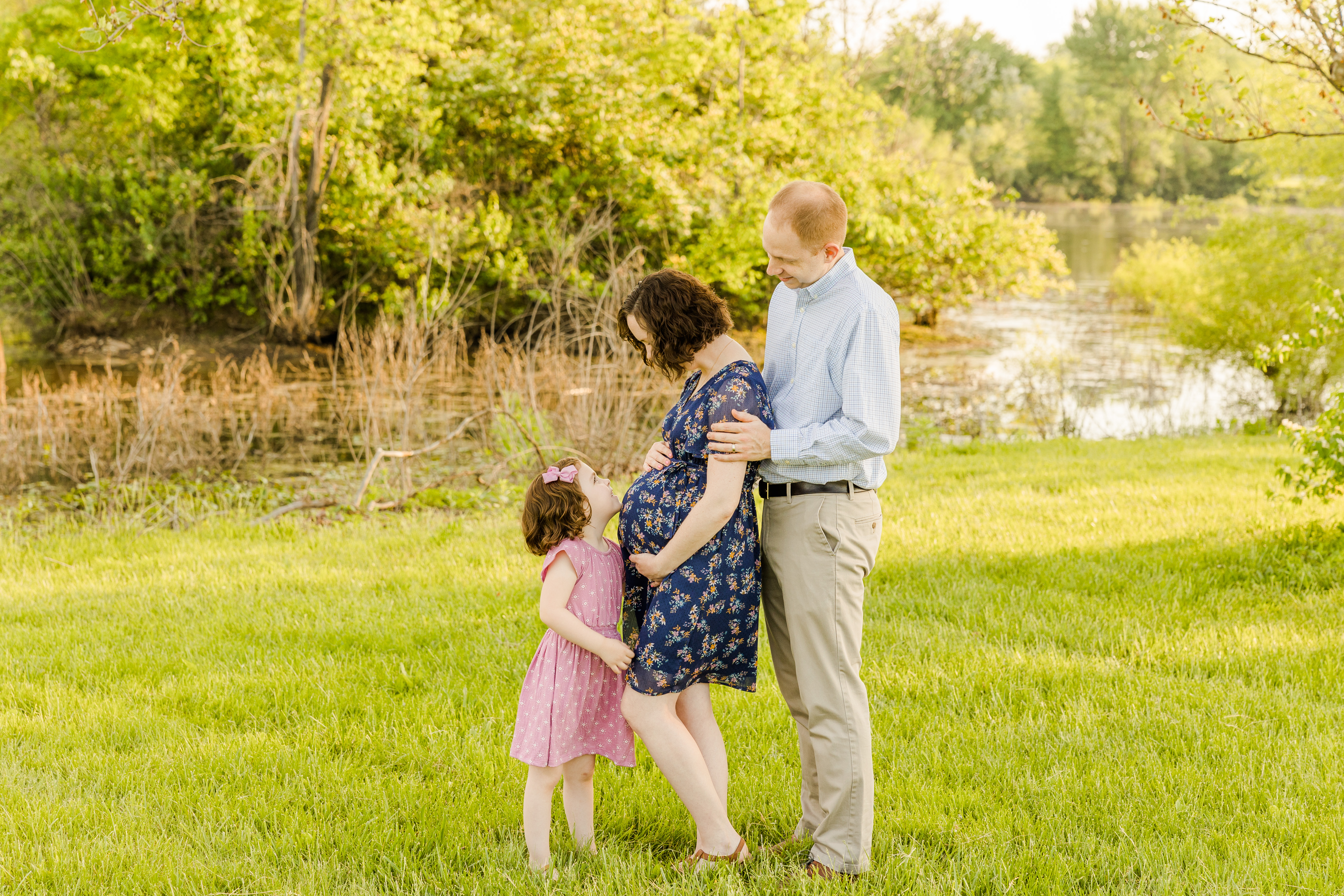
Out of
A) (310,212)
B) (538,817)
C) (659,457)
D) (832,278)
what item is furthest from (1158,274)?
(538,817)

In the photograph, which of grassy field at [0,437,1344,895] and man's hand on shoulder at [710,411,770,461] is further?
grassy field at [0,437,1344,895]

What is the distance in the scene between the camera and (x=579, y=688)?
304 centimetres

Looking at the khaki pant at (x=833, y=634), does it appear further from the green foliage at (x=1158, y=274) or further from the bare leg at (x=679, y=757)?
the green foliage at (x=1158, y=274)

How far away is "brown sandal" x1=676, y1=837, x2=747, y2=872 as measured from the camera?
303cm

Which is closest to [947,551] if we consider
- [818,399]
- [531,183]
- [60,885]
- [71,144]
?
[818,399]

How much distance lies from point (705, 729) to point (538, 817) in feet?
1.88

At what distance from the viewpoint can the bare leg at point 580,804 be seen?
3162mm

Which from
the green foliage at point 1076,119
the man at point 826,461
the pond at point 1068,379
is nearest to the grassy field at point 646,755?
the man at point 826,461

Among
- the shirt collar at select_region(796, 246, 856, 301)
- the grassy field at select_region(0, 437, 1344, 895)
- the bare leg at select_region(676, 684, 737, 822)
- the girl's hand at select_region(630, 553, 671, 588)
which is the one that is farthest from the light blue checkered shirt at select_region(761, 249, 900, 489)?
the grassy field at select_region(0, 437, 1344, 895)

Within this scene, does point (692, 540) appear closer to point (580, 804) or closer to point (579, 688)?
point (579, 688)

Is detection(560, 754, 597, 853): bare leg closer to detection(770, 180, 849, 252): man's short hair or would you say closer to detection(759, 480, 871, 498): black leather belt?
detection(759, 480, 871, 498): black leather belt

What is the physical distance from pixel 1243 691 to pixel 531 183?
18220 mm

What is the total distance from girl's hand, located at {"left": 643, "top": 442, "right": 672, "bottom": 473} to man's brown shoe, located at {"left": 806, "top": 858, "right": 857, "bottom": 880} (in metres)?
1.27

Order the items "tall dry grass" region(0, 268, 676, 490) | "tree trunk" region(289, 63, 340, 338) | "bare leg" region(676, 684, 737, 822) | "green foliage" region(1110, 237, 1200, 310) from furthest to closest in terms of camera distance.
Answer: "green foliage" region(1110, 237, 1200, 310)
"tree trunk" region(289, 63, 340, 338)
"tall dry grass" region(0, 268, 676, 490)
"bare leg" region(676, 684, 737, 822)
